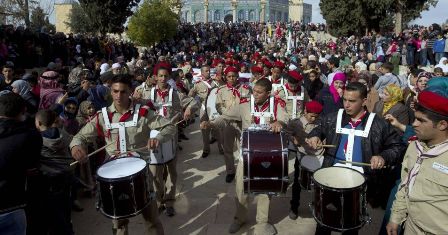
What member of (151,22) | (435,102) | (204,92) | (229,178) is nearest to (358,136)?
(435,102)

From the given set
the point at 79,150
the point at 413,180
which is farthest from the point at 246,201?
the point at 413,180

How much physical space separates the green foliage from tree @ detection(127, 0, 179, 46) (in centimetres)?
1738

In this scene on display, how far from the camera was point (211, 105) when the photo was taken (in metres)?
8.04

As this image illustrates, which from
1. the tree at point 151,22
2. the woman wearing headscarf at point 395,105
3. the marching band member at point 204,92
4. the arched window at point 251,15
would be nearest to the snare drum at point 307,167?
the woman wearing headscarf at point 395,105

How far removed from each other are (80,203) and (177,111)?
2146 millimetres

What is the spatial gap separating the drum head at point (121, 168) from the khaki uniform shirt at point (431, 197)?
2.50 meters

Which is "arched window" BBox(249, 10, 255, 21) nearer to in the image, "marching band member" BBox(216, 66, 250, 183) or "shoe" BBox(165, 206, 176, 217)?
"marching band member" BBox(216, 66, 250, 183)

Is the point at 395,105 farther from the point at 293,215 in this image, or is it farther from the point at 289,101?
the point at 293,215

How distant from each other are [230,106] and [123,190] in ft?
11.7

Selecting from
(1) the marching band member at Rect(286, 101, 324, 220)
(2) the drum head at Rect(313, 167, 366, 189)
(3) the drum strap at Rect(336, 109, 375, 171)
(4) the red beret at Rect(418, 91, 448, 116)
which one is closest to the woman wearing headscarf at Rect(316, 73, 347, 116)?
(1) the marching band member at Rect(286, 101, 324, 220)

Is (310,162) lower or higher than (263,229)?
higher

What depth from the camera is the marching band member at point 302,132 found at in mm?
5367

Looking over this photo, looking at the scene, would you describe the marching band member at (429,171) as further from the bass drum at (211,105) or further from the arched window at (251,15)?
the arched window at (251,15)

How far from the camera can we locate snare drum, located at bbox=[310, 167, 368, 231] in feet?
12.8
